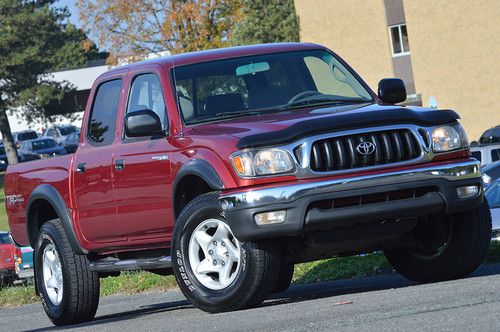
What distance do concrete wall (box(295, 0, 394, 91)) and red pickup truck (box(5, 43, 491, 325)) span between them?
46.4 m

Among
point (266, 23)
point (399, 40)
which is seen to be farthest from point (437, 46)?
point (266, 23)

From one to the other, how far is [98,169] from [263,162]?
84.8 inches

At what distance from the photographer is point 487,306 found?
7.59 m

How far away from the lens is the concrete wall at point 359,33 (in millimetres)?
57094

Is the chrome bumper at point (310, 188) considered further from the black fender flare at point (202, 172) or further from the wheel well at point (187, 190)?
the wheel well at point (187, 190)

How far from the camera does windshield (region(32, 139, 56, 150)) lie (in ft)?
250

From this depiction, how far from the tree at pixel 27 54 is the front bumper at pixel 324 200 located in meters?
66.9

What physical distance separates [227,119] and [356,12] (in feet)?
158

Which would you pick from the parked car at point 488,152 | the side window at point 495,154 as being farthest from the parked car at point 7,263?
the side window at point 495,154

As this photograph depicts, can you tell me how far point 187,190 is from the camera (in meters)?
9.52

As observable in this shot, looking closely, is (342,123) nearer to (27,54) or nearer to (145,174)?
(145,174)

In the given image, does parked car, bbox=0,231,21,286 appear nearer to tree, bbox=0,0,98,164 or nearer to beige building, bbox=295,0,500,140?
beige building, bbox=295,0,500,140

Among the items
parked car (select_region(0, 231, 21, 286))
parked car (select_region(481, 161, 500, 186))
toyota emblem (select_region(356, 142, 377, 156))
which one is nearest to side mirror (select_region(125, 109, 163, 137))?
toyota emblem (select_region(356, 142, 377, 156))

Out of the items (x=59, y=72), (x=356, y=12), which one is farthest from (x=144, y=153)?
(x=59, y=72)
